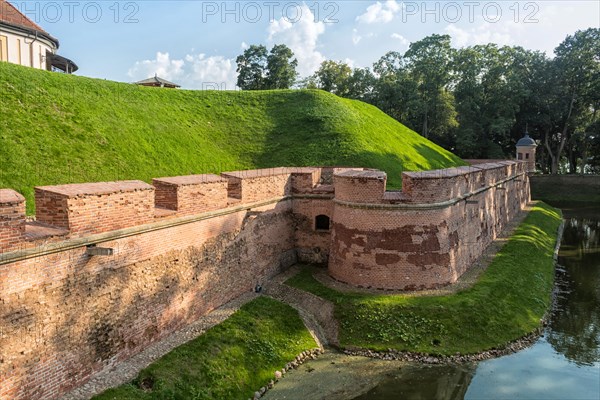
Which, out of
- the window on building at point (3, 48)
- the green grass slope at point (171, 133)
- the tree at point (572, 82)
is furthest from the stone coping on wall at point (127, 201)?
the tree at point (572, 82)

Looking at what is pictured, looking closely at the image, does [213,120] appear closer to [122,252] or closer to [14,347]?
[122,252]

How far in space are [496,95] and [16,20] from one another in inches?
1754

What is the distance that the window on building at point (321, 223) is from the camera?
55.6 feet

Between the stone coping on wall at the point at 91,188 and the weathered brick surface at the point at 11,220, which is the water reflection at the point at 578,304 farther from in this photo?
the weathered brick surface at the point at 11,220

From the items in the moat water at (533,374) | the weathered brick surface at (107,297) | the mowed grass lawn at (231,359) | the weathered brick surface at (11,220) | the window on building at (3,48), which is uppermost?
the window on building at (3,48)

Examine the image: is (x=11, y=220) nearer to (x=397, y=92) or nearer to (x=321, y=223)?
(x=321, y=223)

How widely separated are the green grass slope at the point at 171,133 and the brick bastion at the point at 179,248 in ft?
18.8

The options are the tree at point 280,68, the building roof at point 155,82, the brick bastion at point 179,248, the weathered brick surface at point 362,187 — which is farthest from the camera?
the tree at point 280,68

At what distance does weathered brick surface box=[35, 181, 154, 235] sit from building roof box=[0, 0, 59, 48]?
2017 centimetres

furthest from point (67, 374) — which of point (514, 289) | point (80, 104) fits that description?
point (80, 104)

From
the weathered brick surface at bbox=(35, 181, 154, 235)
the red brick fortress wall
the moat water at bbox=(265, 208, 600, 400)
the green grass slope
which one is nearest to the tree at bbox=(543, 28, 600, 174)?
the green grass slope

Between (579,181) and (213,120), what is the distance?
3937cm

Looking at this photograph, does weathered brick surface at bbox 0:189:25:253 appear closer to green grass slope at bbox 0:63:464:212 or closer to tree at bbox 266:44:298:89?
green grass slope at bbox 0:63:464:212

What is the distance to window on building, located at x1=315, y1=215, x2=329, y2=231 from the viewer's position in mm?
16938
